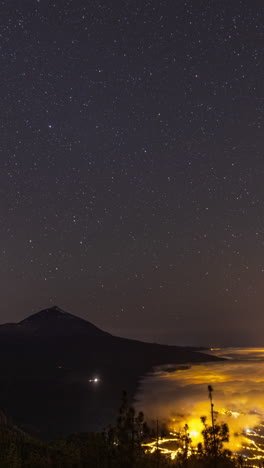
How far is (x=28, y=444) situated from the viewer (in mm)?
113875

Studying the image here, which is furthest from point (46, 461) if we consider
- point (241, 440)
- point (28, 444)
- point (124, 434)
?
point (241, 440)

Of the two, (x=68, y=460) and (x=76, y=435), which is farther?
(x=76, y=435)

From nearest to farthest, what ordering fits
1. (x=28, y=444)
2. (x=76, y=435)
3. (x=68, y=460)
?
(x=68, y=460), (x=28, y=444), (x=76, y=435)

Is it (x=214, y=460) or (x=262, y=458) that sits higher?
(x=214, y=460)

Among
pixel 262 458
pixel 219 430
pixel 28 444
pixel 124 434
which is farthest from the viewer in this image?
pixel 262 458

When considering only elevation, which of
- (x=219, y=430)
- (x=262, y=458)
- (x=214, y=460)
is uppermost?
(x=219, y=430)

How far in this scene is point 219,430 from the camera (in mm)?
38812

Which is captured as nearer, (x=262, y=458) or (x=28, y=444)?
(x=28, y=444)

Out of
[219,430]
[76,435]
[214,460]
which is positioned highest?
[219,430]

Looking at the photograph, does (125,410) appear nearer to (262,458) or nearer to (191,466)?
(191,466)

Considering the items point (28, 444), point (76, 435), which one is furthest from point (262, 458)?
point (28, 444)

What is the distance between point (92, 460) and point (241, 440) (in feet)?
497

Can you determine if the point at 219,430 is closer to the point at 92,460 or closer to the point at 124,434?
the point at 124,434

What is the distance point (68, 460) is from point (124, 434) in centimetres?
5193
